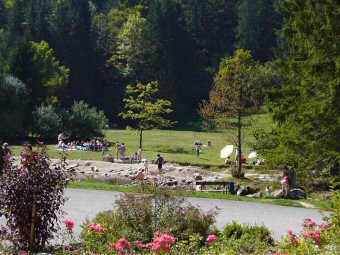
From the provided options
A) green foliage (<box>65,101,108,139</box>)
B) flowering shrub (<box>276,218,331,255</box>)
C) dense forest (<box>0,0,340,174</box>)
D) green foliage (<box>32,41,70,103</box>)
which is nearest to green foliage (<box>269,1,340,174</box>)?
flowering shrub (<box>276,218,331,255</box>)

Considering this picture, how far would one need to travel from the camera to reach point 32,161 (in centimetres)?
1048

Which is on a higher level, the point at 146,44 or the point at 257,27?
the point at 257,27

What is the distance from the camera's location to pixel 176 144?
5728cm

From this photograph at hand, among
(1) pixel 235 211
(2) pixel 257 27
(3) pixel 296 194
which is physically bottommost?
(1) pixel 235 211

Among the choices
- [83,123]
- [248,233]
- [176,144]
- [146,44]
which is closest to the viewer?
[248,233]

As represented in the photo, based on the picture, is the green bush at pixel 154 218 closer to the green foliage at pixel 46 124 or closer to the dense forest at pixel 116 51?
the dense forest at pixel 116 51

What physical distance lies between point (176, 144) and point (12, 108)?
15.0m

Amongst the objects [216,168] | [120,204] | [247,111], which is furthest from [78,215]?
[216,168]

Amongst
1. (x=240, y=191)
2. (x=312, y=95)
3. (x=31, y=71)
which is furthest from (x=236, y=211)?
(x=31, y=71)

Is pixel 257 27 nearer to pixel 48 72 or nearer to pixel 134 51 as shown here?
pixel 134 51

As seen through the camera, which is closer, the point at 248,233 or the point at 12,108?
the point at 248,233

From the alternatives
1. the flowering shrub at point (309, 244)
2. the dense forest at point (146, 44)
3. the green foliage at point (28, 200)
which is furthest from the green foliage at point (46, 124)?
the flowering shrub at point (309, 244)

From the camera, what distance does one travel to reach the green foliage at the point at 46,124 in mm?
55125

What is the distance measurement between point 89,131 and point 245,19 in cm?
4165
